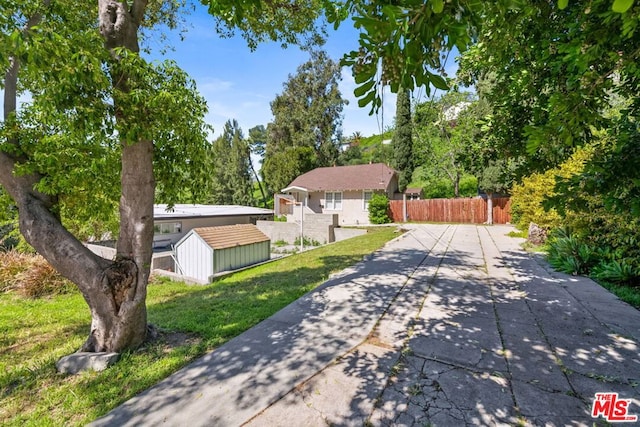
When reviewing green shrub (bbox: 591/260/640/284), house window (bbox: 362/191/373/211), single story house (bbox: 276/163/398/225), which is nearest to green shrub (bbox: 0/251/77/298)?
green shrub (bbox: 591/260/640/284)

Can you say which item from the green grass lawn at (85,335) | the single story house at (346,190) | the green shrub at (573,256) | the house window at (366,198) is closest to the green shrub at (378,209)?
the single story house at (346,190)

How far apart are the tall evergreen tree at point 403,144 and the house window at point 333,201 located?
17.9 feet

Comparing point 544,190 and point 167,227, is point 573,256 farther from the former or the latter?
point 167,227

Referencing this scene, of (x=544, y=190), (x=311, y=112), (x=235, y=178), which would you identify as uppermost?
(x=311, y=112)

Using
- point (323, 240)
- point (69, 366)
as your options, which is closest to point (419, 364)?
point (69, 366)

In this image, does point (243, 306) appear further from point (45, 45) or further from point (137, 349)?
point (45, 45)

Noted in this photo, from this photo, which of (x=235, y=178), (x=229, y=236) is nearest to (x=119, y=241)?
(x=229, y=236)

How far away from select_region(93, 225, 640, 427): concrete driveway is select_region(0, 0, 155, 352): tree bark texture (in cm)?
113

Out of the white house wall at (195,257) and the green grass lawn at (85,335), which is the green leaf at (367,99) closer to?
the green grass lawn at (85,335)

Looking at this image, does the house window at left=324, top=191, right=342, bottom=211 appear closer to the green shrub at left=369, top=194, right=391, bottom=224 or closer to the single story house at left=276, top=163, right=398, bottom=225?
the single story house at left=276, top=163, right=398, bottom=225

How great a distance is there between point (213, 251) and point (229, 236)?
49.5 inches

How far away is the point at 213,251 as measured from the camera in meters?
9.07

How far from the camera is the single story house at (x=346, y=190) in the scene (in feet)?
69.5

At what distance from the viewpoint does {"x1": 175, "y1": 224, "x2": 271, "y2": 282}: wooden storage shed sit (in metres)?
9.22
